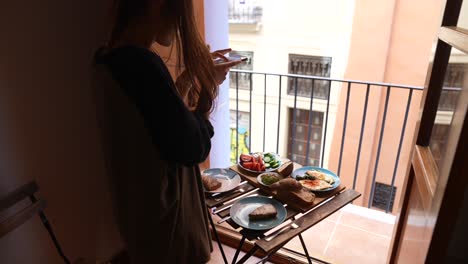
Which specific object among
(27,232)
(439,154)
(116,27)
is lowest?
(27,232)

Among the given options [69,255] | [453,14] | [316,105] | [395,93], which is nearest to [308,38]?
[316,105]

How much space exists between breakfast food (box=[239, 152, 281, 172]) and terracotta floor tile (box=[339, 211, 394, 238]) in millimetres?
1035

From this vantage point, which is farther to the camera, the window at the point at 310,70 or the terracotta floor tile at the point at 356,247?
the window at the point at 310,70

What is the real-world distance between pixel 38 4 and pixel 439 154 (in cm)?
139

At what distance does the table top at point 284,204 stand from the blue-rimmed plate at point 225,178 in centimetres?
2

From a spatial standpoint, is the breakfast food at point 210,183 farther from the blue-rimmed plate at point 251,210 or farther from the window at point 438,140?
the window at point 438,140

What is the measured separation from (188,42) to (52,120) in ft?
2.13

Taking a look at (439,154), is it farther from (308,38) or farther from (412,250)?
(308,38)

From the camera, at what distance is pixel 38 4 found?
41.6 inches

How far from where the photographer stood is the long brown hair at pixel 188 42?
874mm

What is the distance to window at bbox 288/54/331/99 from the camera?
17.7ft

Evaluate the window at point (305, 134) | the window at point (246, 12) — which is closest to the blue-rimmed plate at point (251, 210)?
the window at point (305, 134)

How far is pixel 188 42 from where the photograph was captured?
3.07ft

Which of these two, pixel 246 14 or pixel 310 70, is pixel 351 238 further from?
pixel 246 14
